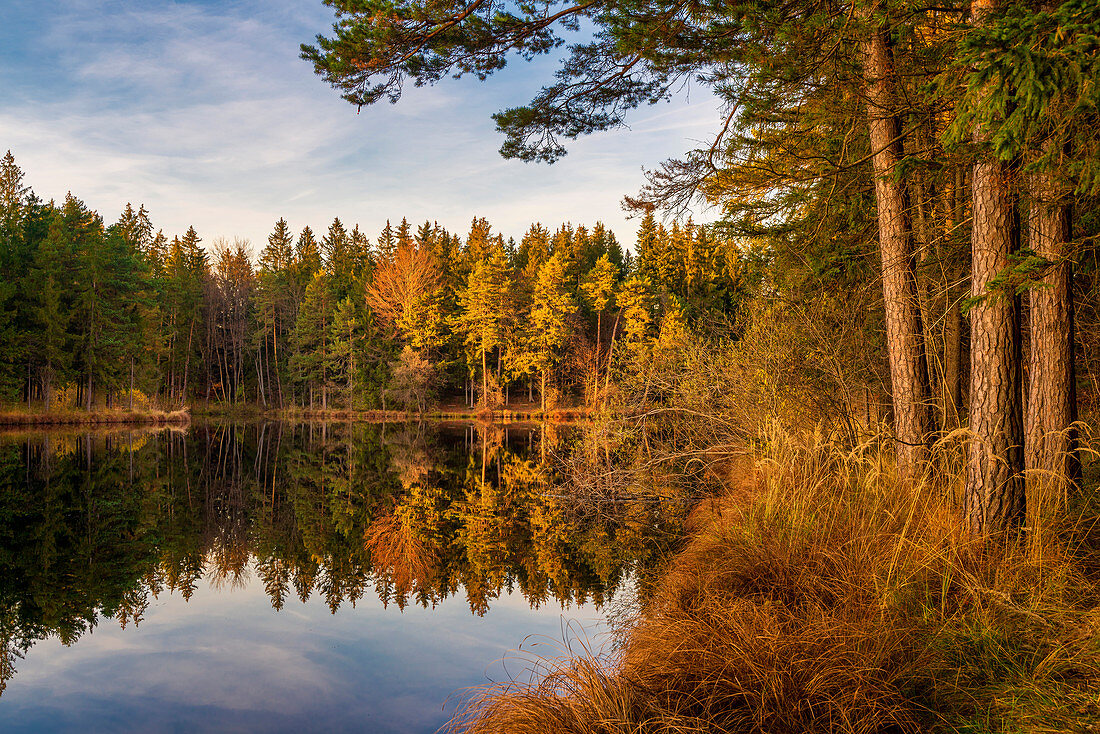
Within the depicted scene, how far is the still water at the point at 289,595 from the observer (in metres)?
5.31

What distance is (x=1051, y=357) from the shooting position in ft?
16.2

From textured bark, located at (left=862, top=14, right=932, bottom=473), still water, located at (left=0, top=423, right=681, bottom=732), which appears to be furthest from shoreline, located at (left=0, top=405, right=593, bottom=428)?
textured bark, located at (left=862, top=14, right=932, bottom=473)

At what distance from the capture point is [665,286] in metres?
44.6

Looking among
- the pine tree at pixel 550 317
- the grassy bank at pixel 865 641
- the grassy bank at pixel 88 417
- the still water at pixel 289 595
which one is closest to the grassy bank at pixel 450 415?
the pine tree at pixel 550 317

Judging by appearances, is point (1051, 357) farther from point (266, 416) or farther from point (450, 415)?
point (266, 416)

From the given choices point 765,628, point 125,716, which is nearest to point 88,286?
point 125,716

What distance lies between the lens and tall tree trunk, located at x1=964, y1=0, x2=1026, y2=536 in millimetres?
4699

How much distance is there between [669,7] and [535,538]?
280 inches

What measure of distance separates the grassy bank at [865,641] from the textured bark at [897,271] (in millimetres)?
1406

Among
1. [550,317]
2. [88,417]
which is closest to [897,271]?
[550,317]

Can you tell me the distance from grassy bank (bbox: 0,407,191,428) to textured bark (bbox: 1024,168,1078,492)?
38.4 meters

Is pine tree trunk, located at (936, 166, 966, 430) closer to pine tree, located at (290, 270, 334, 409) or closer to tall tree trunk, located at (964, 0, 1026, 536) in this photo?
tall tree trunk, located at (964, 0, 1026, 536)

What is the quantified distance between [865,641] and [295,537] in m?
9.21

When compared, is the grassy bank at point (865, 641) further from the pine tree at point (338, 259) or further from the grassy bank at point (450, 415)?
the pine tree at point (338, 259)
